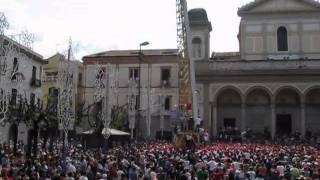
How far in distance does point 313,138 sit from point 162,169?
97.2ft

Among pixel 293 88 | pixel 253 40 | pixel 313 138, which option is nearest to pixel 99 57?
pixel 253 40

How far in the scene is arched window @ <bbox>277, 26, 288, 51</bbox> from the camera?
5509cm

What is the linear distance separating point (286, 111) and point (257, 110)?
9.43 ft

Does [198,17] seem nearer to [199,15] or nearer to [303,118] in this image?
[199,15]

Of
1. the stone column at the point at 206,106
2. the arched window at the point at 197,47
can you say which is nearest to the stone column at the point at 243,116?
the stone column at the point at 206,106

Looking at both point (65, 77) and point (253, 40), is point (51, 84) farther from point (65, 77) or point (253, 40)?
point (65, 77)

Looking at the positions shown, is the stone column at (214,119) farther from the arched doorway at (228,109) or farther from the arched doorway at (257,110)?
the arched doorway at (257,110)

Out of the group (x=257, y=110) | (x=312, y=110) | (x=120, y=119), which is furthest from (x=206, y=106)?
→ (x=312, y=110)

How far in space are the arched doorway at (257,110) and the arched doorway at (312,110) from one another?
3.88 metres

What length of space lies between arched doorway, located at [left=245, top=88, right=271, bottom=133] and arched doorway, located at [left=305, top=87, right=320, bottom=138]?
388 centimetres

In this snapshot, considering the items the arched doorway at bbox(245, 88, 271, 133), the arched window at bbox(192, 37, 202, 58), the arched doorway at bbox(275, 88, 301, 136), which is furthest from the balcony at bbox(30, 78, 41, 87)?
the arched doorway at bbox(275, 88, 301, 136)

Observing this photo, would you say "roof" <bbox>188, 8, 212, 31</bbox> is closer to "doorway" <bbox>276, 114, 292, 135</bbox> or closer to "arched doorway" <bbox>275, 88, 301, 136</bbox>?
"arched doorway" <bbox>275, 88, 301, 136</bbox>

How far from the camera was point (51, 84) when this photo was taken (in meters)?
60.9

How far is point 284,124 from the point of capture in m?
53.1
